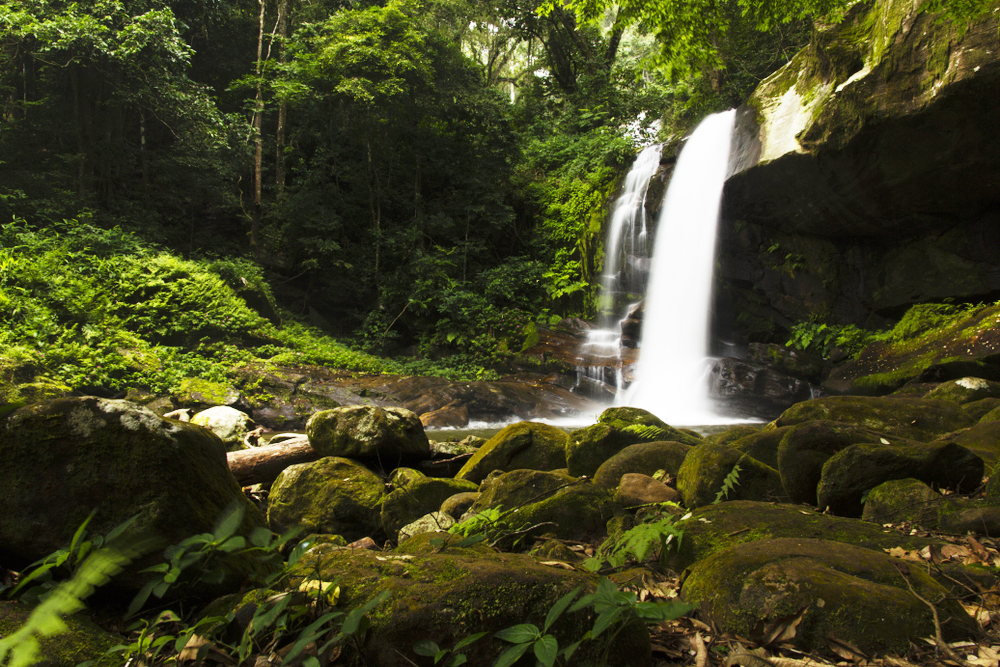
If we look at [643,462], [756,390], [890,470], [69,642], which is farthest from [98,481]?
[756,390]

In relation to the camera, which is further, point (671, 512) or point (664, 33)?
point (664, 33)

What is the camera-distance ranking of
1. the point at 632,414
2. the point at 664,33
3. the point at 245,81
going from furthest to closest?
the point at 245,81, the point at 664,33, the point at 632,414

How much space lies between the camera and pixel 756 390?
36.7 feet

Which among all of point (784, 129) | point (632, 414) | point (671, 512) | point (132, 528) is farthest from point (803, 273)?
point (132, 528)

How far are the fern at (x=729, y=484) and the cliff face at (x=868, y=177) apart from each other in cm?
777

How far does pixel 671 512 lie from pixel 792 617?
154cm

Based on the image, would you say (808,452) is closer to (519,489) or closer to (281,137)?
(519,489)


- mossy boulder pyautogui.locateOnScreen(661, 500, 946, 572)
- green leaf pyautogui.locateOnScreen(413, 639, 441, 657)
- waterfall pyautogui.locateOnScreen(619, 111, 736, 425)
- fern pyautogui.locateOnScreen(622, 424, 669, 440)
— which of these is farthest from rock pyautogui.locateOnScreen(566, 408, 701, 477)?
waterfall pyautogui.locateOnScreen(619, 111, 736, 425)

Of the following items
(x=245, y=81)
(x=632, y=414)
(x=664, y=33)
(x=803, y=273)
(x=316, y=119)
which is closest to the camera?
(x=632, y=414)

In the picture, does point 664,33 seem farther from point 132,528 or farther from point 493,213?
point 493,213

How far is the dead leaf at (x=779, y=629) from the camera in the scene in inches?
71.8

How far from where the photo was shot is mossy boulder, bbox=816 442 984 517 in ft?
10.9

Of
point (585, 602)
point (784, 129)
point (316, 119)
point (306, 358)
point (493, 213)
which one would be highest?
point (316, 119)

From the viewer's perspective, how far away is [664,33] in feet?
22.1
